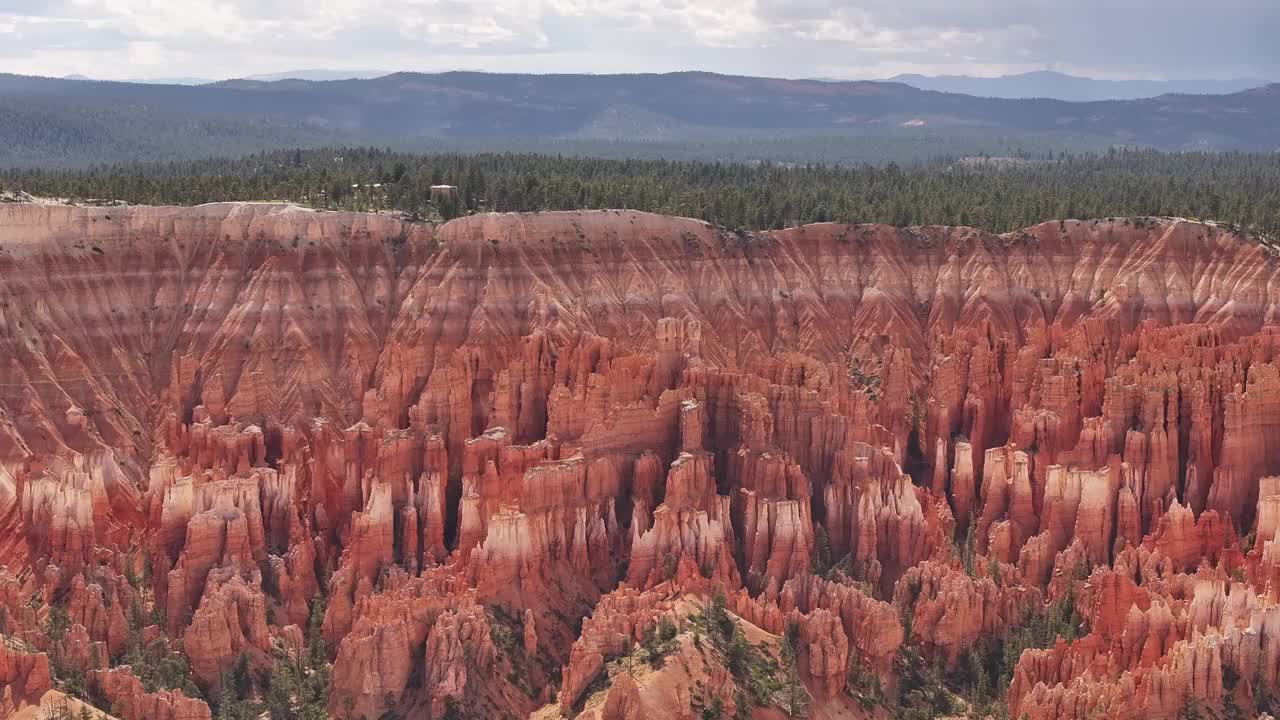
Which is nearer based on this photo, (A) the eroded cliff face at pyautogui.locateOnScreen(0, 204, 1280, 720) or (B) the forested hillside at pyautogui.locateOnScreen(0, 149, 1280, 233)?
(A) the eroded cliff face at pyautogui.locateOnScreen(0, 204, 1280, 720)

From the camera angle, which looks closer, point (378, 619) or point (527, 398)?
point (378, 619)

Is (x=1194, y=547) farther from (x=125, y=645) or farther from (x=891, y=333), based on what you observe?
(x=125, y=645)

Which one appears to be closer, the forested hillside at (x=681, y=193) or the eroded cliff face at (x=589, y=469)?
the eroded cliff face at (x=589, y=469)

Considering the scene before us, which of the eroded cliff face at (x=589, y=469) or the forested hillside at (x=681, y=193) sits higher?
the forested hillside at (x=681, y=193)

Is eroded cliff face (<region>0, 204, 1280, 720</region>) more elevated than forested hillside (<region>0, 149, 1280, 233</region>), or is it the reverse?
forested hillside (<region>0, 149, 1280, 233</region>)

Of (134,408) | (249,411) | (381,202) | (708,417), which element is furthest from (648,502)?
(381,202)
